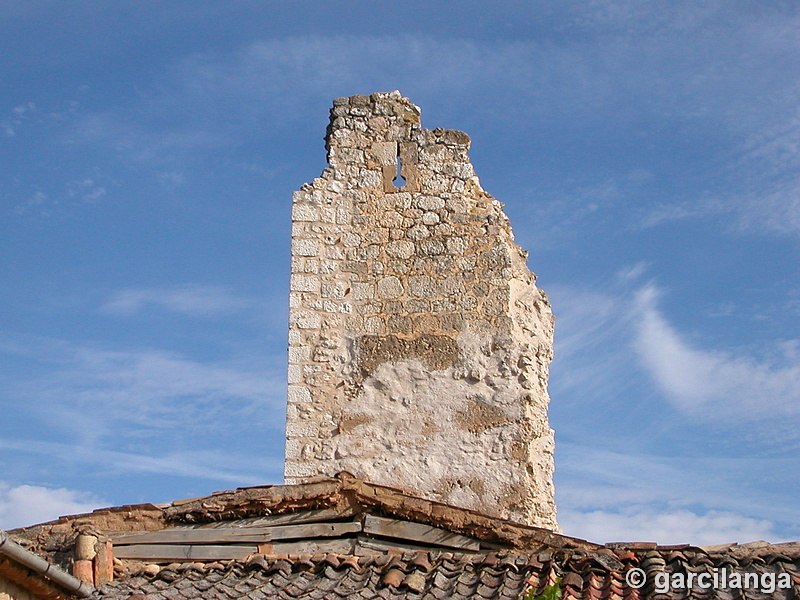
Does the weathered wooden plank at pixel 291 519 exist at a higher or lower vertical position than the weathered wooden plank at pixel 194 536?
higher

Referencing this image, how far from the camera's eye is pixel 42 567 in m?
6.20

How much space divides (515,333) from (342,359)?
139 cm

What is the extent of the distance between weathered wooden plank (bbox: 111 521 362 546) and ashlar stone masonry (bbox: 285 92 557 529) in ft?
5.70

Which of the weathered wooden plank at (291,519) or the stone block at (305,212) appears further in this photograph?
the stone block at (305,212)

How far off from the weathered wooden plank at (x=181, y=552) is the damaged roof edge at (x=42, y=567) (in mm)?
507

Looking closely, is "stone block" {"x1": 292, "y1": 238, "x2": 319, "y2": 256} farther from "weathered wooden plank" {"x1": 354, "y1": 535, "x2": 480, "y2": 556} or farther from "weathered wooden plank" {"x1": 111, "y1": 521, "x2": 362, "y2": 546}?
"weathered wooden plank" {"x1": 354, "y1": 535, "x2": 480, "y2": 556}

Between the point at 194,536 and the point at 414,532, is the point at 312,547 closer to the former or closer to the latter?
the point at 414,532

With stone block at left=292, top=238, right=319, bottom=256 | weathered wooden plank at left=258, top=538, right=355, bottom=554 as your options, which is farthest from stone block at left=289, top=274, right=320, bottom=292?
weathered wooden plank at left=258, top=538, right=355, bottom=554

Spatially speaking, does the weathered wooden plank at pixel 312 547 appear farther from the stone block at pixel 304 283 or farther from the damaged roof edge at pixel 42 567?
the stone block at pixel 304 283

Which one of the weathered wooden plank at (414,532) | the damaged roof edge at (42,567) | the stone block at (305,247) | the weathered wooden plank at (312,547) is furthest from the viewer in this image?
the stone block at (305,247)

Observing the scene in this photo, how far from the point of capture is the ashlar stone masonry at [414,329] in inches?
350

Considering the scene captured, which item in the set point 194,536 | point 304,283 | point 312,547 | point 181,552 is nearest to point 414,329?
point 304,283

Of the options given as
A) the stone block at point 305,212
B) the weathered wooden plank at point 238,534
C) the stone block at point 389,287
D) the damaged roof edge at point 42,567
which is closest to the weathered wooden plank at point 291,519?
the weathered wooden plank at point 238,534

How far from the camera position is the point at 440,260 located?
9.44 metres
